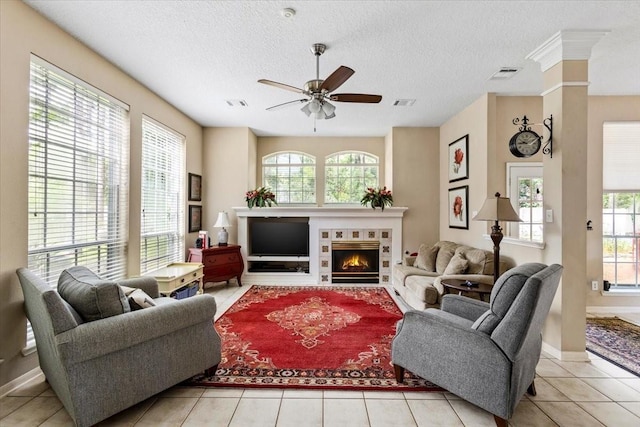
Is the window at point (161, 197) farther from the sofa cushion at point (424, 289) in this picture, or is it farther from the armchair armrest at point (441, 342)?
the sofa cushion at point (424, 289)

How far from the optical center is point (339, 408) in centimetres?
202

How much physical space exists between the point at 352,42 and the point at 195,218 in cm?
393

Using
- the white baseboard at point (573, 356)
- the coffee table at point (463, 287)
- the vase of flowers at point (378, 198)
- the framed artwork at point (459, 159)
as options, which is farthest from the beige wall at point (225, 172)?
the white baseboard at point (573, 356)

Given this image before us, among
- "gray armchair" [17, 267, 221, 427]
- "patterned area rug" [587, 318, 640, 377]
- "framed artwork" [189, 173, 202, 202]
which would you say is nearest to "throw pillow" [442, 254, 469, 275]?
"patterned area rug" [587, 318, 640, 377]

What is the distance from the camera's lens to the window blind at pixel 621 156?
3936mm

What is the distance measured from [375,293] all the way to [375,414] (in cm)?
293

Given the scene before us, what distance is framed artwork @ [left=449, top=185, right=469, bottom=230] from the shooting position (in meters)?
4.44

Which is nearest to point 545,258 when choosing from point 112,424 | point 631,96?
point 631,96

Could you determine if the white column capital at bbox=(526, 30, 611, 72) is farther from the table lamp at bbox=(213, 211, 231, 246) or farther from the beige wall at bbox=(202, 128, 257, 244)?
the table lamp at bbox=(213, 211, 231, 246)

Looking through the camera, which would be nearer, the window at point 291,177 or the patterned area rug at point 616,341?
the patterned area rug at point 616,341

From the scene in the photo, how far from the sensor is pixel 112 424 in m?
1.86

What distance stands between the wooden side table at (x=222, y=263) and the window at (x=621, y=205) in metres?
5.46

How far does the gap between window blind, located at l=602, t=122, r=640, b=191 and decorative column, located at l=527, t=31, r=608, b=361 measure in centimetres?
191

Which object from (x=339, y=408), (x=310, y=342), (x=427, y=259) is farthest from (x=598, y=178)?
(x=339, y=408)
